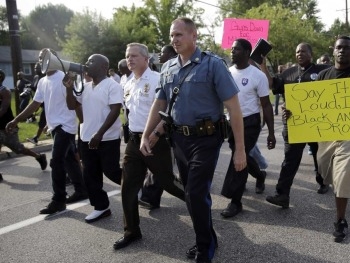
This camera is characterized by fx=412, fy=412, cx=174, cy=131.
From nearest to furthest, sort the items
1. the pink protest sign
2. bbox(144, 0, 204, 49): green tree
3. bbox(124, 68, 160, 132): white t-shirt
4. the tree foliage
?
bbox(124, 68, 160, 132): white t-shirt < the pink protest sign < bbox(144, 0, 204, 49): green tree < the tree foliage

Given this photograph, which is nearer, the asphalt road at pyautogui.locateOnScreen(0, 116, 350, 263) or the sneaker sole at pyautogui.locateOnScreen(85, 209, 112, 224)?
the asphalt road at pyautogui.locateOnScreen(0, 116, 350, 263)

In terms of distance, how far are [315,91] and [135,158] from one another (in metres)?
1.72

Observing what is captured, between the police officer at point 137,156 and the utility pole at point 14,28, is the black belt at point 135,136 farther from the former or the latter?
the utility pole at point 14,28

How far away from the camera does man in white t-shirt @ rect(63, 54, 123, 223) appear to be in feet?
13.0

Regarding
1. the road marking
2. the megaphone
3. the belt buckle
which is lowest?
the road marking

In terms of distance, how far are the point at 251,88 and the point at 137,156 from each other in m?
1.47

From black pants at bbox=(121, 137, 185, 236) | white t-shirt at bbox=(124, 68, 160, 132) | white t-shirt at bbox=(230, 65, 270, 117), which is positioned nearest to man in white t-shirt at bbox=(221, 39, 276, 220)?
white t-shirt at bbox=(230, 65, 270, 117)

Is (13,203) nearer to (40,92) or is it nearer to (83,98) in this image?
(40,92)

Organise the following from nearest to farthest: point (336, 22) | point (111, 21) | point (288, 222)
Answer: point (288, 222) < point (111, 21) < point (336, 22)

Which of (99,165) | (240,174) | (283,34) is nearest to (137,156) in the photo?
(99,165)


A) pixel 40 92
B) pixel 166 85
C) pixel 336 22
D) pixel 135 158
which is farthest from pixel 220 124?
pixel 336 22

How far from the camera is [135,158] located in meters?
3.59

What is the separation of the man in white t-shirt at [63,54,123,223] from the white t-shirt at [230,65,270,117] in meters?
1.26

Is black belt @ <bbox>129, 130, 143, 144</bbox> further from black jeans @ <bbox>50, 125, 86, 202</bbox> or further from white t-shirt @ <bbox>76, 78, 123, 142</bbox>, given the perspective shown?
black jeans @ <bbox>50, 125, 86, 202</bbox>
